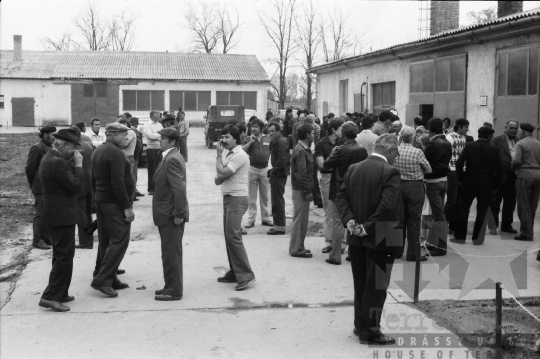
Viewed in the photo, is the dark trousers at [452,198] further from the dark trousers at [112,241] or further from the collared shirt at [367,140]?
the dark trousers at [112,241]

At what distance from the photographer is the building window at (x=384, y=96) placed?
22016 millimetres

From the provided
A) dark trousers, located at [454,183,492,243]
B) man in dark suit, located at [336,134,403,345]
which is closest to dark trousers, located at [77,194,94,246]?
man in dark suit, located at [336,134,403,345]

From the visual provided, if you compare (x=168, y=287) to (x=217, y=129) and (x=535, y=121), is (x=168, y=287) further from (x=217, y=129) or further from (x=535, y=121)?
(x=217, y=129)

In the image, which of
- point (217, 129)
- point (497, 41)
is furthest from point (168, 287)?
point (217, 129)

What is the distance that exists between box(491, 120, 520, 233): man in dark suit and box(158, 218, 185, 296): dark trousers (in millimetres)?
5938

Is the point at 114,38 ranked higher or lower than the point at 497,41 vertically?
Answer: higher

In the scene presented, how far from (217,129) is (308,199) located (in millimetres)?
18717

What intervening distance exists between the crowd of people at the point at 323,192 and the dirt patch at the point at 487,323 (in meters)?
0.80

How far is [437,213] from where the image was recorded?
971 centimetres

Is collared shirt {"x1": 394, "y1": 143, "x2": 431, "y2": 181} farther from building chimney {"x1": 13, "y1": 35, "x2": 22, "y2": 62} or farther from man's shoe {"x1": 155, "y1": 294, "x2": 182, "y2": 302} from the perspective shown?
building chimney {"x1": 13, "y1": 35, "x2": 22, "y2": 62}

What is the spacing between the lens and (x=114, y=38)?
240 feet

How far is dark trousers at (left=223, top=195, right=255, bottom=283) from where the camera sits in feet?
25.9

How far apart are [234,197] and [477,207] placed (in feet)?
14.9

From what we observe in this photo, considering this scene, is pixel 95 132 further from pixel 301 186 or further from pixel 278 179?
pixel 301 186
